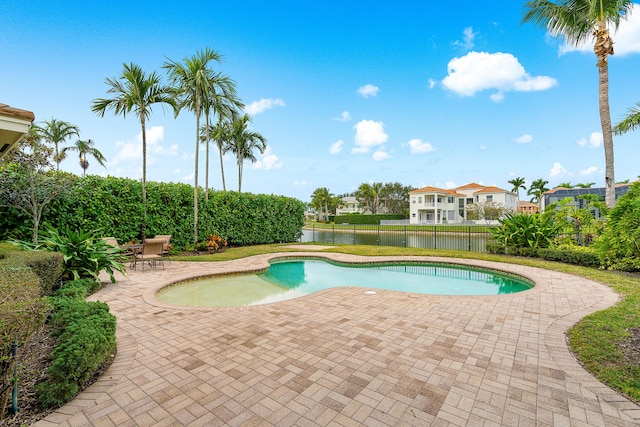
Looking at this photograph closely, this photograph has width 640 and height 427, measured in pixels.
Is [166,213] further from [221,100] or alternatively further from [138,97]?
[221,100]

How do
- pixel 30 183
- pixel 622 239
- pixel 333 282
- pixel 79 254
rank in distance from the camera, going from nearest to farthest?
1. pixel 79 254
2. pixel 622 239
3. pixel 30 183
4. pixel 333 282

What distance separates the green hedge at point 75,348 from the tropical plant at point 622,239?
843 cm

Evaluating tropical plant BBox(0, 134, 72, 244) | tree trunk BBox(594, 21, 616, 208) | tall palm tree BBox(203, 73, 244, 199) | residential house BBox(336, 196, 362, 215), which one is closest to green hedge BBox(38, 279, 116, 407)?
tropical plant BBox(0, 134, 72, 244)

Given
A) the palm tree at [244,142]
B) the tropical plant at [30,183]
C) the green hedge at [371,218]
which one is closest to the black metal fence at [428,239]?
the palm tree at [244,142]

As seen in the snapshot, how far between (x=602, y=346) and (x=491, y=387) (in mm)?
1849

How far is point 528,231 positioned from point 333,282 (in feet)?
26.2

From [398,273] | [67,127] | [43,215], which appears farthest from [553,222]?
[67,127]

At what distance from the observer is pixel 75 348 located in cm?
249

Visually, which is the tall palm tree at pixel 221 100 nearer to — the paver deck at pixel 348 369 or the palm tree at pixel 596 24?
the paver deck at pixel 348 369

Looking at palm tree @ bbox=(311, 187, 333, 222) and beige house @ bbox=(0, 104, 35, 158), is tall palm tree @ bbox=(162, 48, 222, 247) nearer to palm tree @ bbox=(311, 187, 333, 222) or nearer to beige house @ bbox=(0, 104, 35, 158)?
beige house @ bbox=(0, 104, 35, 158)

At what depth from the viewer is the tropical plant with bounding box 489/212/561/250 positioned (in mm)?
10844

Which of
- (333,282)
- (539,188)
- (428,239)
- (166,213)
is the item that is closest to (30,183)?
(166,213)

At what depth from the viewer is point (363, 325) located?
4.23 m

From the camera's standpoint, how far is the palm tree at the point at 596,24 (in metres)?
9.93
